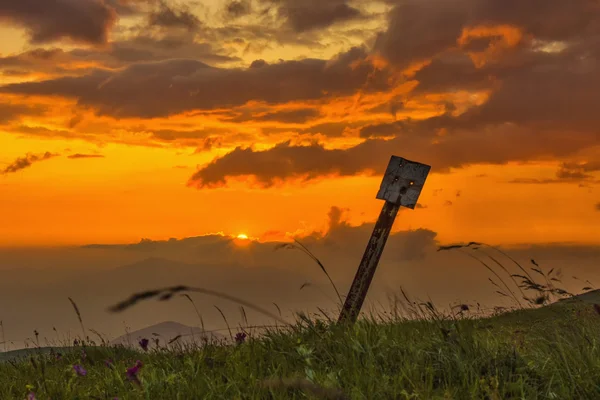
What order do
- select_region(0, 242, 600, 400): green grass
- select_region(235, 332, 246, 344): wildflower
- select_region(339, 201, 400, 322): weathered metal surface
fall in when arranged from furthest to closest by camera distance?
select_region(339, 201, 400, 322): weathered metal surface → select_region(235, 332, 246, 344): wildflower → select_region(0, 242, 600, 400): green grass

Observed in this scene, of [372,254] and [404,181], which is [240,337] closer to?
[372,254]

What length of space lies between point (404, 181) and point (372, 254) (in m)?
1.08

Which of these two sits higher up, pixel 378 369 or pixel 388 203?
pixel 388 203

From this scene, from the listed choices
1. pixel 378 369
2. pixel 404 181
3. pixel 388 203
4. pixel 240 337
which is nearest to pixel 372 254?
pixel 388 203

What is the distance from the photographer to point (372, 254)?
9188mm

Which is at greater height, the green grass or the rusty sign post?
the rusty sign post

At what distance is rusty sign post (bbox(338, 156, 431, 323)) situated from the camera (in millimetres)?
9055

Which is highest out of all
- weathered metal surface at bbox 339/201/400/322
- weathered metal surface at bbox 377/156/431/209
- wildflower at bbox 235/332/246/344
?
weathered metal surface at bbox 377/156/431/209

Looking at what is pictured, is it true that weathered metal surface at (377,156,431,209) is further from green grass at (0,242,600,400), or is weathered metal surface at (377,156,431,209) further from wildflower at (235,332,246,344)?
wildflower at (235,332,246,344)

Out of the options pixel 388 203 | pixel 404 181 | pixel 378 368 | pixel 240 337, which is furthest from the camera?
pixel 388 203

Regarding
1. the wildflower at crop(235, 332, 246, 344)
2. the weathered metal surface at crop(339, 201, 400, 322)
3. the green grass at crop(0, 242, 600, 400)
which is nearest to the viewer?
the green grass at crop(0, 242, 600, 400)

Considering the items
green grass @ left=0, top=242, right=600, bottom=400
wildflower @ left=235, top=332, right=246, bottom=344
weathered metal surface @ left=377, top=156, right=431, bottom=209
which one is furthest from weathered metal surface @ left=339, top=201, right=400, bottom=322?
wildflower @ left=235, top=332, right=246, bottom=344

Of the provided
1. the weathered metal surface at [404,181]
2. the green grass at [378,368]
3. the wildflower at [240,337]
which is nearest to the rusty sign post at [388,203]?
the weathered metal surface at [404,181]

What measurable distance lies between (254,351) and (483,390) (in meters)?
2.20
